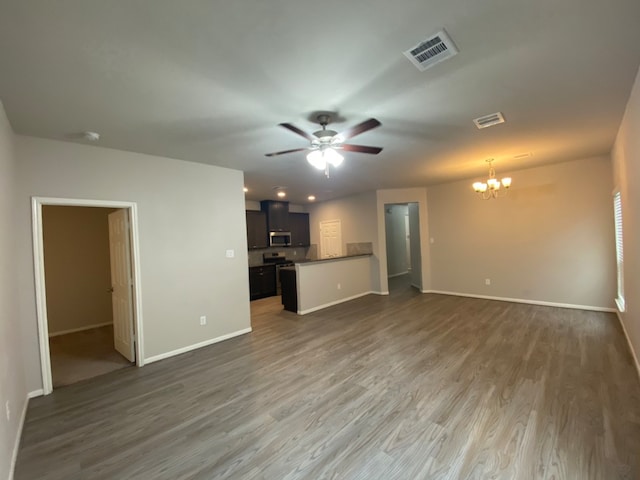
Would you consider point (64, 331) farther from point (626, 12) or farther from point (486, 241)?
point (486, 241)

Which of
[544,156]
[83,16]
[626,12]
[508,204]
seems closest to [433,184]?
[508,204]

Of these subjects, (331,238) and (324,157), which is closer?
(324,157)

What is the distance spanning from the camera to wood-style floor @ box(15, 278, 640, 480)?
72.9 inches

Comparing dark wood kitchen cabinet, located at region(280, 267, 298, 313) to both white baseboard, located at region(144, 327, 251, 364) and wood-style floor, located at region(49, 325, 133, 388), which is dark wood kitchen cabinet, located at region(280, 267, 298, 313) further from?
wood-style floor, located at region(49, 325, 133, 388)

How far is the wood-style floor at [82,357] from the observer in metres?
3.39

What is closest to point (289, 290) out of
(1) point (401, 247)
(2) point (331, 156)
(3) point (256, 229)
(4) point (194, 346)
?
(4) point (194, 346)

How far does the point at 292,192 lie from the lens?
688 cm

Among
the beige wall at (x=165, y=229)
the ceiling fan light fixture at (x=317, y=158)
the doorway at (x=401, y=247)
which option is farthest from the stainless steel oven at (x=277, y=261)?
the ceiling fan light fixture at (x=317, y=158)

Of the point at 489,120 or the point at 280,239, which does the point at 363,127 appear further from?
the point at 280,239

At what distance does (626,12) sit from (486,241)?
503 centimetres

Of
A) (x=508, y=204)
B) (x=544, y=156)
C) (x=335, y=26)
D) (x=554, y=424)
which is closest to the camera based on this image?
(x=335, y=26)

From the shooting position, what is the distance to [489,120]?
2.87 meters

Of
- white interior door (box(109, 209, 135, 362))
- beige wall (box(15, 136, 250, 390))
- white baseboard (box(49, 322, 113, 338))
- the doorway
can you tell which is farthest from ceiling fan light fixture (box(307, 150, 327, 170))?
Result: white baseboard (box(49, 322, 113, 338))

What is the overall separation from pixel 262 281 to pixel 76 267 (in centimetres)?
387
